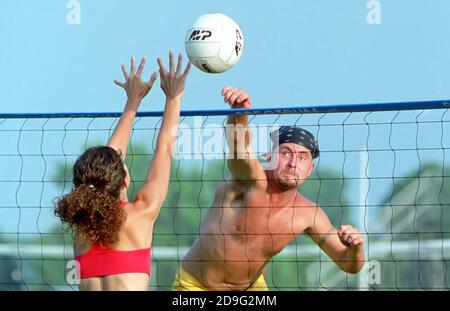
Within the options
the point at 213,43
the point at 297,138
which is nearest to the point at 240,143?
the point at 297,138

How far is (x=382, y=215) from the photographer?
67.6 ft

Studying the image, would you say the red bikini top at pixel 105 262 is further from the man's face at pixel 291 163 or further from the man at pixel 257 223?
the man's face at pixel 291 163

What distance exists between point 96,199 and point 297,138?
1.88 meters

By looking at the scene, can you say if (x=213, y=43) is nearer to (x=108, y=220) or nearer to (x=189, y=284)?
(x=189, y=284)

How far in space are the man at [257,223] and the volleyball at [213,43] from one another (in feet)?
1.79

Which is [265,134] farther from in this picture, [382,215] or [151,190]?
[382,215]

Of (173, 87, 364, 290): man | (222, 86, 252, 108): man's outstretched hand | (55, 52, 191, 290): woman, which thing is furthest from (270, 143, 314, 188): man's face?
(55, 52, 191, 290): woman

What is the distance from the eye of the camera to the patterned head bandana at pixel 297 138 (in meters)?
7.07

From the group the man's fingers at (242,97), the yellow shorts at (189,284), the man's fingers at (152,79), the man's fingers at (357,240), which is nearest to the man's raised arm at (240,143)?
the man's fingers at (242,97)

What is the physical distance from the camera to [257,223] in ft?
23.7

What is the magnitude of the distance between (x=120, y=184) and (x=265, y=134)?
2268mm

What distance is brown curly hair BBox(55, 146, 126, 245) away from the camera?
5.46m

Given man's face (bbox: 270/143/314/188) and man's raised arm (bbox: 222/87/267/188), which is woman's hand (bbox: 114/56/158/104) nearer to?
man's raised arm (bbox: 222/87/267/188)

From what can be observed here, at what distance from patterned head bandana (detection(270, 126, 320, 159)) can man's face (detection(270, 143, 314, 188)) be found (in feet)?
0.08
